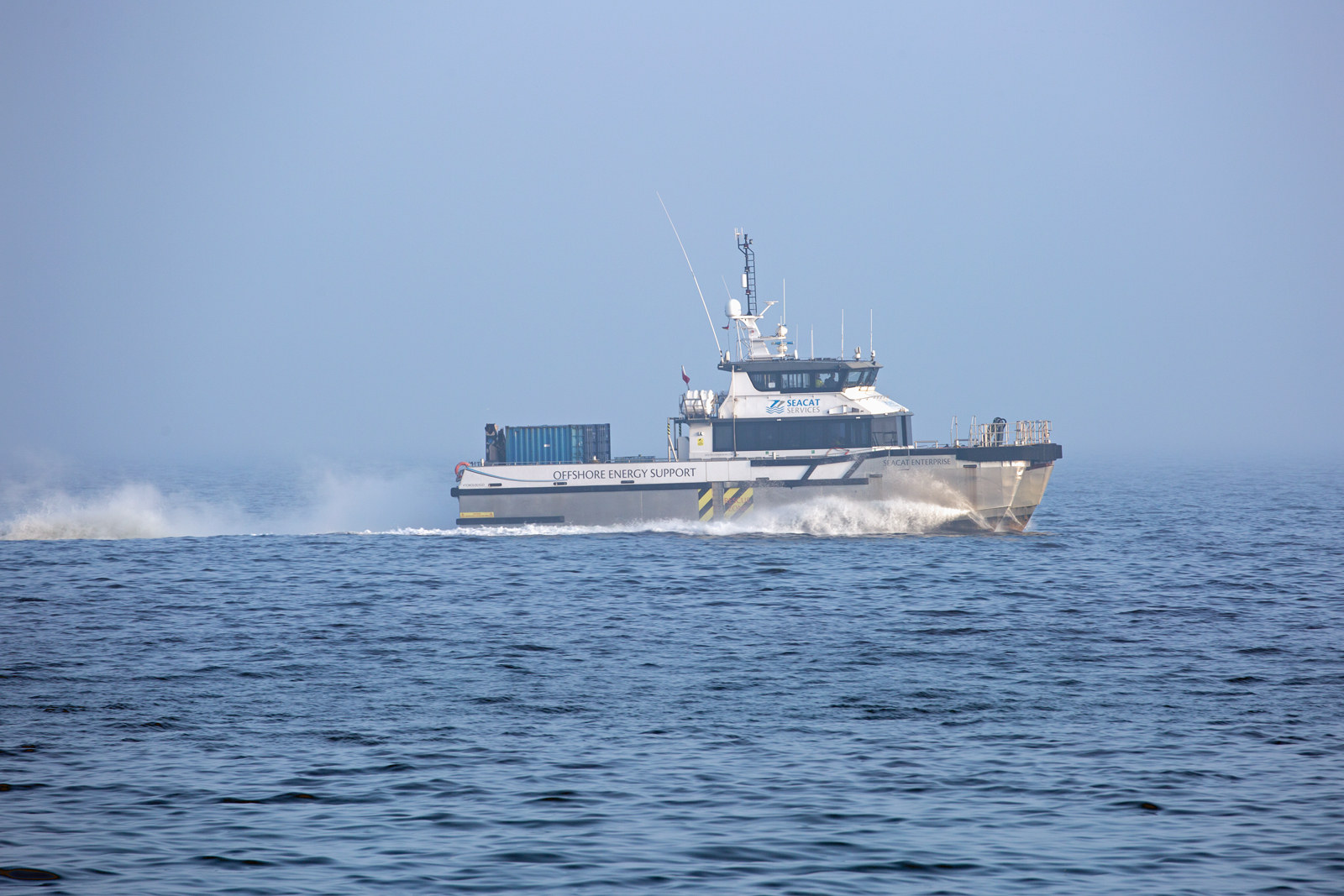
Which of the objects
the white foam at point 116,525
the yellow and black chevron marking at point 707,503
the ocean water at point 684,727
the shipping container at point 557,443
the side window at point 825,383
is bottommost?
the ocean water at point 684,727

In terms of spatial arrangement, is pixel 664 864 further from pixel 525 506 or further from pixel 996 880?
pixel 525 506

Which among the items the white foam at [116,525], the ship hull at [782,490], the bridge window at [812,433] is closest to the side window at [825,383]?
the bridge window at [812,433]

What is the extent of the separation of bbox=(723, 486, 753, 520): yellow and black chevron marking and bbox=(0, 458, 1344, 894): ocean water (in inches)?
167

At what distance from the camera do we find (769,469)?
113 feet

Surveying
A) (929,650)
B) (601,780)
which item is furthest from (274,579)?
(601,780)

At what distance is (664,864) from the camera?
31.6 ft

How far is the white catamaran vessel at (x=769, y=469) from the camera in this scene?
33.7 metres

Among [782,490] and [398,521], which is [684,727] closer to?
[782,490]

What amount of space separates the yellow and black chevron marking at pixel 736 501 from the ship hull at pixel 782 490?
0.08 feet

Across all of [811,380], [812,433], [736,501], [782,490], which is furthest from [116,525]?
[811,380]

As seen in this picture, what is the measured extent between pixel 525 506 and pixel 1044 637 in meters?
19.1

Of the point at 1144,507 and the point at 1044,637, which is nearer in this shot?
the point at 1044,637

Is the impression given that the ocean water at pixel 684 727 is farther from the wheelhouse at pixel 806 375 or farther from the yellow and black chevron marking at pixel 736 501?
the wheelhouse at pixel 806 375

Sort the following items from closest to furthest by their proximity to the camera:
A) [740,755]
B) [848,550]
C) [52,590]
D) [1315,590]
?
[740,755] → [1315,590] → [52,590] → [848,550]
